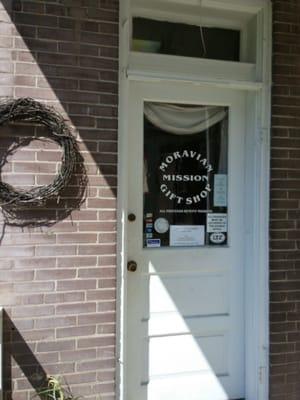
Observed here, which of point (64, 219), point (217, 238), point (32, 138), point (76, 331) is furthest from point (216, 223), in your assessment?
point (32, 138)

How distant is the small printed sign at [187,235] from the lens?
11.3 feet

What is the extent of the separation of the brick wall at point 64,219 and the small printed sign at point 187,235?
1.64 feet

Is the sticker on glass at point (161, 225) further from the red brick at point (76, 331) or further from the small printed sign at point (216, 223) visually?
the red brick at point (76, 331)

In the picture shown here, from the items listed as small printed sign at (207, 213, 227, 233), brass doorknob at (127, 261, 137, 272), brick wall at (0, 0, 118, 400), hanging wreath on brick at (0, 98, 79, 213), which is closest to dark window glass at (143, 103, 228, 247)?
small printed sign at (207, 213, 227, 233)

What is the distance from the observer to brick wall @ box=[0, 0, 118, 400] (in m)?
2.95

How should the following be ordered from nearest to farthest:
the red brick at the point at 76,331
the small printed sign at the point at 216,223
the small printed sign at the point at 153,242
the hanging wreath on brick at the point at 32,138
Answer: the hanging wreath on brick at the point at 32,138, the red brick at the point at 76,331, the small printed sign at the point at 153,242, the small printed sign at the point at 216,223

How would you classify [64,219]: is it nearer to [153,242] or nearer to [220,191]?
[153,242]

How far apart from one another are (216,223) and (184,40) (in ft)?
4.29

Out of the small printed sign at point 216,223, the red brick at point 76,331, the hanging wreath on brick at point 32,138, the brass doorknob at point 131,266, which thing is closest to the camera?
the hanging wreath on brick at point 32,138

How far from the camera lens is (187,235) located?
11.4 feet

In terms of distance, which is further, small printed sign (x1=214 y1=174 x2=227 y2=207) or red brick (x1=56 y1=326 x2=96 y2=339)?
small printed sign (x1=214 y1=174 x2=227 y2=207)

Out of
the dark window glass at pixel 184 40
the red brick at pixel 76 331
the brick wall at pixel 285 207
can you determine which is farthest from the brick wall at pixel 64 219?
the brick wall at pixel 285 207

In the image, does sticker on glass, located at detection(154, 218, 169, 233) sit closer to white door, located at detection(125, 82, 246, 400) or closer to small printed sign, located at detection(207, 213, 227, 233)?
white door, located at detection(125, 82, 246, 400)

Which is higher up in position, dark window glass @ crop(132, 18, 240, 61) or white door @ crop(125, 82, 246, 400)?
dark window glass @ crop(132, 18, 240, 61)
